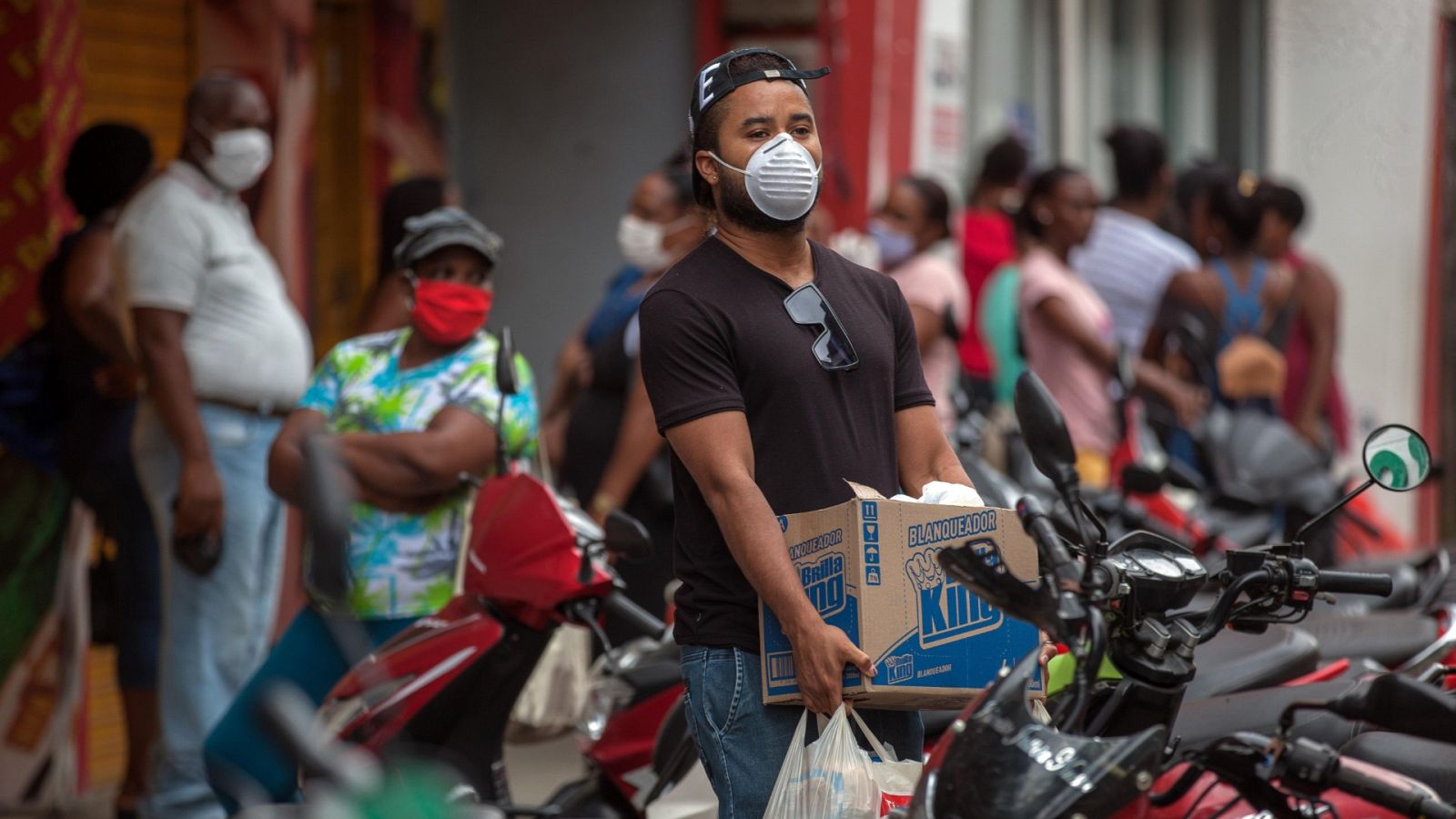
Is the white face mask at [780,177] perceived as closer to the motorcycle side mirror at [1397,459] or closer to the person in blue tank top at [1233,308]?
the motorcycle side mirror at [1397,459]

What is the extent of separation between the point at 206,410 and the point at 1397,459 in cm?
368

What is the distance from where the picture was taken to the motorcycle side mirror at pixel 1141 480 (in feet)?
18.7

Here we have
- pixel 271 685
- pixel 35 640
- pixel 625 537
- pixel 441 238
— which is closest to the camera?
pixel 625 537

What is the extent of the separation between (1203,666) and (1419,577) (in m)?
2.14

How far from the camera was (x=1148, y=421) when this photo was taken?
26.2 feet

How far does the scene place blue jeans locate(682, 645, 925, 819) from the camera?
10.8 feet

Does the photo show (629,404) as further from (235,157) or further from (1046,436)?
(1046,436)

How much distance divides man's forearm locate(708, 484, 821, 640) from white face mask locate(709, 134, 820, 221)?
49 cm

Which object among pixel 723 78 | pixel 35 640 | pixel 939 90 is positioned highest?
pixel 723 78

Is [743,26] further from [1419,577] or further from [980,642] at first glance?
[980,642]

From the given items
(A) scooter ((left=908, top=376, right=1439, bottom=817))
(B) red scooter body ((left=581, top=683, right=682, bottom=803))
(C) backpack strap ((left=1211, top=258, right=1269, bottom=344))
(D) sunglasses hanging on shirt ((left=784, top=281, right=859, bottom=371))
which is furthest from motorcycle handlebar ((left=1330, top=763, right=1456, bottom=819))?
(C) backpack strap ((left=1211, top=258, right=1269, bottom=344))

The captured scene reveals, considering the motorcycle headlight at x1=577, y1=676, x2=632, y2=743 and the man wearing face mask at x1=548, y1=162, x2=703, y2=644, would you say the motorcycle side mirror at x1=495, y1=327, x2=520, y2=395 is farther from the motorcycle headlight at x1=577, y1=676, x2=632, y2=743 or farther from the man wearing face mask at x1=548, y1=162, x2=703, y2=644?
the man wearing face mask at x1=548, y1=162, x2=703, y2=644

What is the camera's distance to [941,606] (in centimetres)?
321

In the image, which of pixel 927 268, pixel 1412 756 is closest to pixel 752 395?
pixel 1412 756
